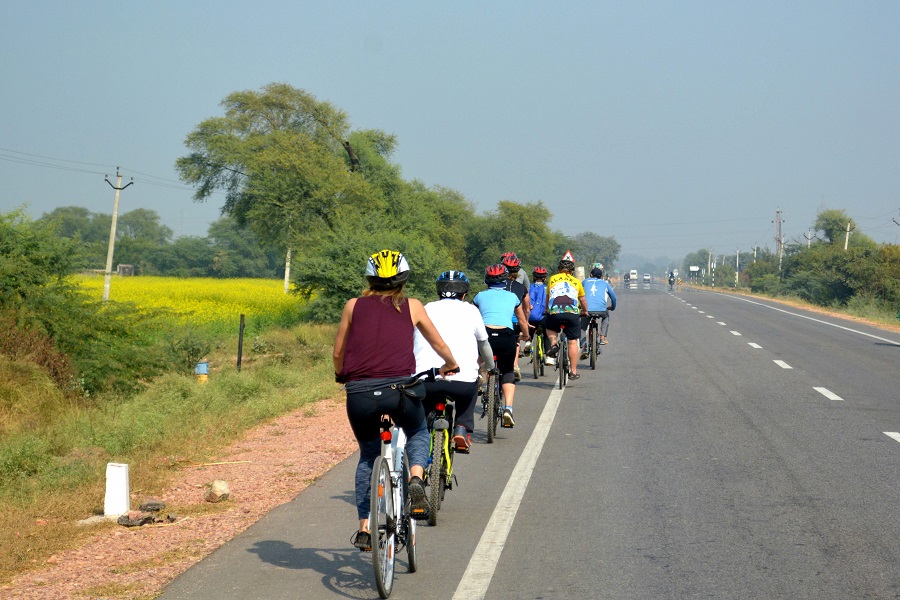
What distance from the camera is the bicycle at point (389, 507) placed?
527cm

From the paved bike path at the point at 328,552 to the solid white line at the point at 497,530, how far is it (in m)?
0.06

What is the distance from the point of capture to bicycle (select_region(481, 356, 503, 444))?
1041 centimetres

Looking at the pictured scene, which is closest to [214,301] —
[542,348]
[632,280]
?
[542,348]

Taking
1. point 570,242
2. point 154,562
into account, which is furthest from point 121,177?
point 570,242

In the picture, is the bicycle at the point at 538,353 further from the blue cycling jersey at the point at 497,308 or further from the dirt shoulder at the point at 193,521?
the blue cycling jersey at the point at 497,308

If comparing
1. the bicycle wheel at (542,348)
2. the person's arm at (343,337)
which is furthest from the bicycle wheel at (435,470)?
the bicycle wheel at (542,348)

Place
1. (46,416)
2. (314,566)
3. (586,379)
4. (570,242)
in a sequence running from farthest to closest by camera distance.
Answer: (570,242) → (586,379) → (46,416) → (314,566)

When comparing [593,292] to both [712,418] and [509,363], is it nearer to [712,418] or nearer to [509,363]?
[712,418]

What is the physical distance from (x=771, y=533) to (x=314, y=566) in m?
2.97

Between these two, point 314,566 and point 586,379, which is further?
point 586,379

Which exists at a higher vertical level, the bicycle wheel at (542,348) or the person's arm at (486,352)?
the person's arm at (486,352)

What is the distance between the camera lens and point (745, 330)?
30.8 meters

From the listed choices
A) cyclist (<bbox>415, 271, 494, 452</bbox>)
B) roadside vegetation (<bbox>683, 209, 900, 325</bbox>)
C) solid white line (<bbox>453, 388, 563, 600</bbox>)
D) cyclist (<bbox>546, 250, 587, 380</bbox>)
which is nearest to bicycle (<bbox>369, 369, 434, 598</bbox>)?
solid white line (<bbox>453, 388, 563, 600</bbox>)

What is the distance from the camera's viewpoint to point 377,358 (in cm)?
553
